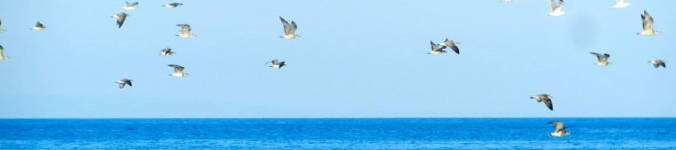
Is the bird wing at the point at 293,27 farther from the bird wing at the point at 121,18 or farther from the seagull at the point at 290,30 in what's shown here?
the bird wing at the point at 121,18

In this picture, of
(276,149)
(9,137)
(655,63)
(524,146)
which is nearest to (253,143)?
(276,149)

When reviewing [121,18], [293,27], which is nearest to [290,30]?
[293,27]

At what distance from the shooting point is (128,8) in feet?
116

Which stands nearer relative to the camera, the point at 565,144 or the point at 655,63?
the point at 655,63

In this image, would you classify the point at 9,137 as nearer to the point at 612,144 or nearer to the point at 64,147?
the point at 64,147

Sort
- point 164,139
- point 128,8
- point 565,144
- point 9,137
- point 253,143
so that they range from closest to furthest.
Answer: point 128,8 → point 565,144 → point 253,143 → point 164,139 → point 9,137

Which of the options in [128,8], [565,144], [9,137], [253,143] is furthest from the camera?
[9,137]

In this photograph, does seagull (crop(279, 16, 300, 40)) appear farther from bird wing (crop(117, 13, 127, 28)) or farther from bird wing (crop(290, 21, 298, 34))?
bird wing (crop(117, 13, 127, 28))

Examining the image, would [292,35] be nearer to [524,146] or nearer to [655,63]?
[655,63]

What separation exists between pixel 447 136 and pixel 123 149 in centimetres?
3066

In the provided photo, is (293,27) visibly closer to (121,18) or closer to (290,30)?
(290,30)

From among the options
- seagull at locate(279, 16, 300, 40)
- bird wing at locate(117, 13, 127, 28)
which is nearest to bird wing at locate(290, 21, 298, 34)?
seagull at locate(279, 16, 300, 40)

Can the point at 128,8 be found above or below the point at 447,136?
below

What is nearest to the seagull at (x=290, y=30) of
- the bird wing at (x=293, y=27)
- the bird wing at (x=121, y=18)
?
the bird wing at (x=293, y=27)
